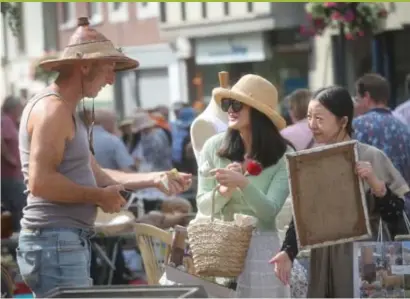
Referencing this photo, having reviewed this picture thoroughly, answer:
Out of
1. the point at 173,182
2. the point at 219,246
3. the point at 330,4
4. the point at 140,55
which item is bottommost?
the point at 219,246

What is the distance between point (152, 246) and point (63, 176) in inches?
77.8

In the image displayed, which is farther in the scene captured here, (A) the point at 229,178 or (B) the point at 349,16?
(B) the point at 349,16

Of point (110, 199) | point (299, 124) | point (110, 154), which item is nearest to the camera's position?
point (110, 199)

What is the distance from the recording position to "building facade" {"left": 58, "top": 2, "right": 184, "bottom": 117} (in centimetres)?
3250

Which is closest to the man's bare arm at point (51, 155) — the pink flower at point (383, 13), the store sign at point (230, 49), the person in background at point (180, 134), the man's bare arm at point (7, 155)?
the man's bare arm at point (7, 155)

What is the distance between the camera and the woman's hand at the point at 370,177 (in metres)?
5.10

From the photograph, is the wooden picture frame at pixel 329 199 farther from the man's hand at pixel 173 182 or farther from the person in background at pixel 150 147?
the person in background at pixel 150 147

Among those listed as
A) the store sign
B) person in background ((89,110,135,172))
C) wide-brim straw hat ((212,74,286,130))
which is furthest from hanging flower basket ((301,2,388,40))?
wide-brim straw hat ((212,74,286,130))

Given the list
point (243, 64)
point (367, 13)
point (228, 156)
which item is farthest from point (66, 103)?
point (243, 64)

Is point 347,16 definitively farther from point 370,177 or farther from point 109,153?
point 370,177

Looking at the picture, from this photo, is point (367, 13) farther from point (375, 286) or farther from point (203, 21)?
point (375, 286)

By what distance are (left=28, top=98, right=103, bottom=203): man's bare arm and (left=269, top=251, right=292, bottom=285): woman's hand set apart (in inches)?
31.4

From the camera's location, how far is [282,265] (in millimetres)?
5168

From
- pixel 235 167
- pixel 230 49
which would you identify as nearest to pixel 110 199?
pixel 235 167
